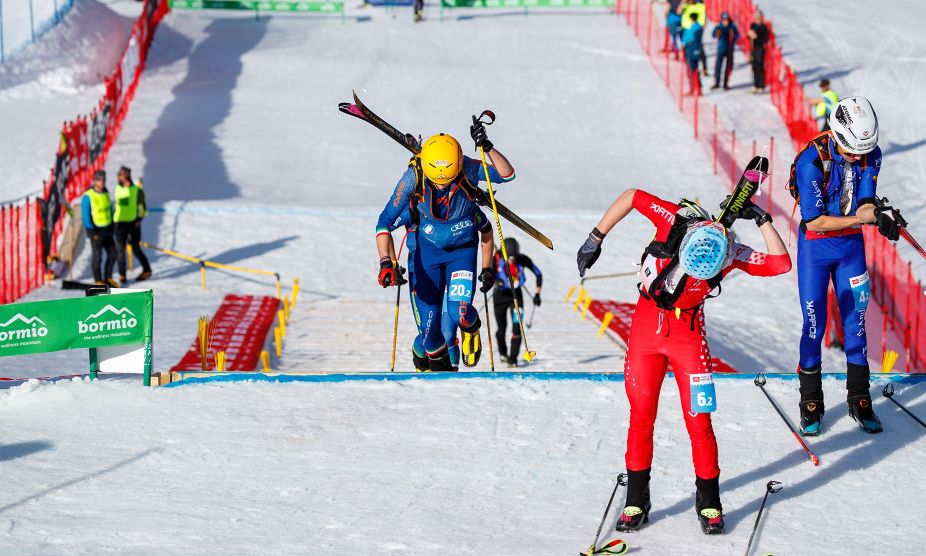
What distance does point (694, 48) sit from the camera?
88.8ft

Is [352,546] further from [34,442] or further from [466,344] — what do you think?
[466,344]

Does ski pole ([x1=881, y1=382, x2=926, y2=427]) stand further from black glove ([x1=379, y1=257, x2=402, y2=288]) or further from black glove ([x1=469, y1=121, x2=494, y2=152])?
black glove ([x1=379, y1=257, x2=402, y2=288])

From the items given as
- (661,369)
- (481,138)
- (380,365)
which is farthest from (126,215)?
(661,369)

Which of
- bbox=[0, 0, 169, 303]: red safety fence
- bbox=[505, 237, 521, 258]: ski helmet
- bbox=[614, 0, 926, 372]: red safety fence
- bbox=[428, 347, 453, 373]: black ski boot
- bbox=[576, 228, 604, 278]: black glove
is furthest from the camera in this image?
bbox=[0, 0, 169, 303]: red safety fence

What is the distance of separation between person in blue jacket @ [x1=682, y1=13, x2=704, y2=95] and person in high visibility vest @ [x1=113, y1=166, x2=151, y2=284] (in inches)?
493

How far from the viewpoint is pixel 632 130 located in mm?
26469

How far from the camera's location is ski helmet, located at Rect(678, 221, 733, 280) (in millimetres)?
7273

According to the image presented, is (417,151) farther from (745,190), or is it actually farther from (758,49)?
(758,49)

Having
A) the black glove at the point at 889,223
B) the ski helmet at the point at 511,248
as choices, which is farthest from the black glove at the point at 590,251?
the ski helmet at the point at 511,248

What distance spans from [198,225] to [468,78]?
1021 centimetres

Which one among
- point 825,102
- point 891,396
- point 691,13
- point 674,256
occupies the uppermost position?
point 691,13

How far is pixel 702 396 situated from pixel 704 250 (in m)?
0.83

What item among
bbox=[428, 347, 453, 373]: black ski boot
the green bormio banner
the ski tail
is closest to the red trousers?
the ski tail

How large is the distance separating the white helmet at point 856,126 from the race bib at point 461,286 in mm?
3048
